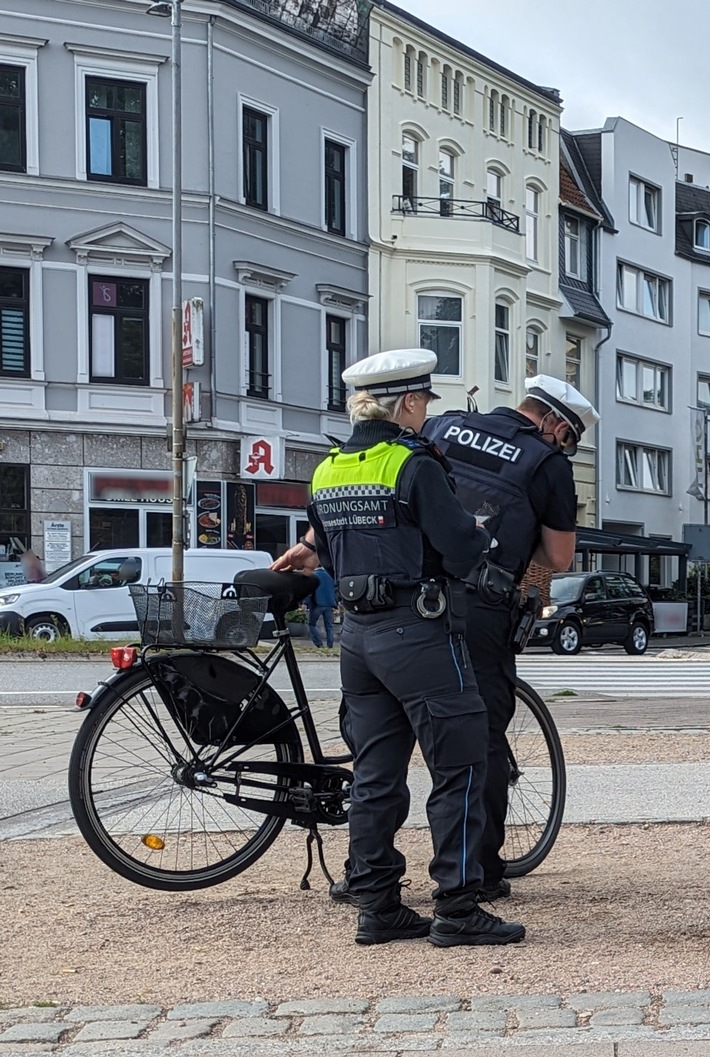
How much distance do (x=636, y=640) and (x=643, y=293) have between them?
2104cm

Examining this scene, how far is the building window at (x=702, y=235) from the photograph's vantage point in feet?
168

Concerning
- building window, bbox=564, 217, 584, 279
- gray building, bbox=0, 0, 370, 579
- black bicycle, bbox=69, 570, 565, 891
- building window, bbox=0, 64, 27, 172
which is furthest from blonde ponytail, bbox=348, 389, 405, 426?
building window, bbox=564, 217, 584, 279

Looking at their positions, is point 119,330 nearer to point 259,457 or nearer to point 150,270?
point 150,270

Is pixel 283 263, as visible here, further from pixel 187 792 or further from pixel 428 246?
pixel 187 792

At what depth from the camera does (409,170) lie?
36000mm

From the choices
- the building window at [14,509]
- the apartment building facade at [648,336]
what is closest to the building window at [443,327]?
the apartment building facade at [648,336]

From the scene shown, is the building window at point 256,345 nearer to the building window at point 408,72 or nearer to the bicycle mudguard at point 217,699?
the building window at point 408,72

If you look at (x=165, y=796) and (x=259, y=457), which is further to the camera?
(x=259, y=457)

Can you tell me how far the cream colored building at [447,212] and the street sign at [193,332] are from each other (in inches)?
240

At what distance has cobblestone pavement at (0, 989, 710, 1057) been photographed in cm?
370

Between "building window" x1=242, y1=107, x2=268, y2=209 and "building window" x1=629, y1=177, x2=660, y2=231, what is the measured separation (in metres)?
18.3

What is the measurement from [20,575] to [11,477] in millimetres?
1792

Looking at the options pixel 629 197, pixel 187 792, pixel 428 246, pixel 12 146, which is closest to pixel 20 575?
pixel 12 146

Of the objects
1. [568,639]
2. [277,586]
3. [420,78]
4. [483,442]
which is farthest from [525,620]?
[420,78]
